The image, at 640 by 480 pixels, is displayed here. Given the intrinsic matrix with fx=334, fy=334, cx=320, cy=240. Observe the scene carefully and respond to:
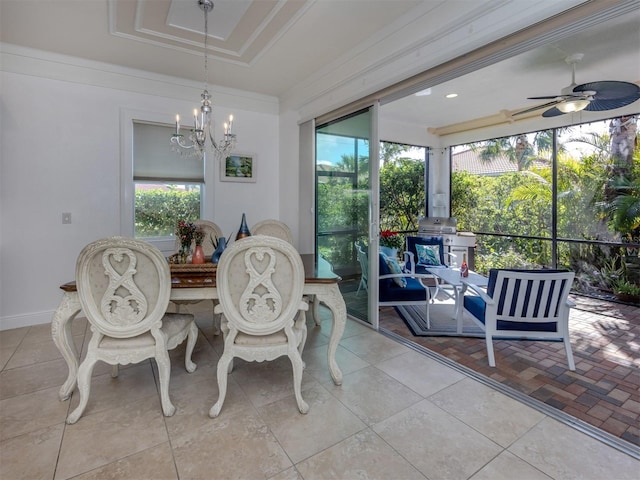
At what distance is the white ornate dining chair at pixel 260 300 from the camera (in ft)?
6.28

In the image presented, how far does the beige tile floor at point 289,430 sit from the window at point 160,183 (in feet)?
6.16

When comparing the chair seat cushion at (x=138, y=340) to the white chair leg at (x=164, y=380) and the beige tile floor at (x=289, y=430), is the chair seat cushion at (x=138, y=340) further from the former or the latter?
the beige tile floor at (x=289, y=430)

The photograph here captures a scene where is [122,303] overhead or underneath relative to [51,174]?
underneath

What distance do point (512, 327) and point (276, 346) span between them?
1.93m

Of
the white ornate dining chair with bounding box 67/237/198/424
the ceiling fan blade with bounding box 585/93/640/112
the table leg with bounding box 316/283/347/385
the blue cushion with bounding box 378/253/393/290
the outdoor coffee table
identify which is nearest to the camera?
the white ornate dining chair with bounding box 67/237/198/424

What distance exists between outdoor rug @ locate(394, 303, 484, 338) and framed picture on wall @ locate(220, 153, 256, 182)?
2673 millimetres

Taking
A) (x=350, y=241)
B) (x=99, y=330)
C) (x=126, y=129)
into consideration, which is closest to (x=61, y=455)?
(x=99, y=330)

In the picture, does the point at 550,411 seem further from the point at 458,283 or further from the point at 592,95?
the point at 592,95

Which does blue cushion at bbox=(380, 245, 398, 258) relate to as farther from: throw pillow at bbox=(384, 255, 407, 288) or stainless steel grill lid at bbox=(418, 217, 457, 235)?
stainless steel grill lid at bbox=(418, 217, 457, 235)

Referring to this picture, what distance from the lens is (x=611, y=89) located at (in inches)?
115

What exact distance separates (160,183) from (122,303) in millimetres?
2526

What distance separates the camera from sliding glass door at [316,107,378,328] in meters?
3.42

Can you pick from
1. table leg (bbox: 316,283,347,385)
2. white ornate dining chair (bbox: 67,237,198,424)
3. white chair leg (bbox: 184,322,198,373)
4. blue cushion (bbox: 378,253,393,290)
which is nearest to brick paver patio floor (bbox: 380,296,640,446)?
blue cushion (bbox: 378,253,393,290)

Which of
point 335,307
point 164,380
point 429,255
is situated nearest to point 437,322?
point 429,255
